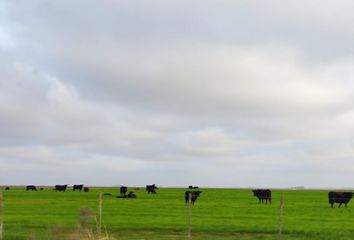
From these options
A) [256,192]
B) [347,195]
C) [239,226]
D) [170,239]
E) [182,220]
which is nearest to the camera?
[170,239]

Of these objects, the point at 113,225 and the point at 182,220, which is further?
the point at 182,220

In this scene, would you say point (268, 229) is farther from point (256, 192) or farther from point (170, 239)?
point (256, 192)

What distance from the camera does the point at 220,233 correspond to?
95.9 ft

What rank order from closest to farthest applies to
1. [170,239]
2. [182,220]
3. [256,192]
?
1. [170,239]
2. [182,220]
3. [256,192]

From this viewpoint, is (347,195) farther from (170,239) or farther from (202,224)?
(170,239)

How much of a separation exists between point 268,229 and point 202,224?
3.89m

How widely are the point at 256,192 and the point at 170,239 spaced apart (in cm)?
4118

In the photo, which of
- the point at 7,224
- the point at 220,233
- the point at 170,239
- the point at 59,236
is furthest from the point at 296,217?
the point at 59,236

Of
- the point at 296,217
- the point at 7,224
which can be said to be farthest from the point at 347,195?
the point at 7,224

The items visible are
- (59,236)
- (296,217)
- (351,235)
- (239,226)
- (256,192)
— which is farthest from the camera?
(256,192)

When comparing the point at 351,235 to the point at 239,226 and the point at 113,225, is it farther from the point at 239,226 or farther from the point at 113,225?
the point at 113,225

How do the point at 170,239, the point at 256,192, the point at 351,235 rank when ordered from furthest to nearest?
the point at 256,192 → the point at 351,235 → the point at 170,239

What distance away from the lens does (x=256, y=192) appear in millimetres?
66875

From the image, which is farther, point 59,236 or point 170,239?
point 170,239
